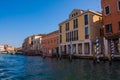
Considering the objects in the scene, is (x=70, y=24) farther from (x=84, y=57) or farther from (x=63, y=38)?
(x=84, y=57)

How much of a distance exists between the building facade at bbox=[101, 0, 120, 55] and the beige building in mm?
5213

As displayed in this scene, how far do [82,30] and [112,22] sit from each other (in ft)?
29.8

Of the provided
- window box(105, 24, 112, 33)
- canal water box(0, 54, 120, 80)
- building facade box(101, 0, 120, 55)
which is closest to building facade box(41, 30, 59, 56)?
window box(105, 24, 112, 33)

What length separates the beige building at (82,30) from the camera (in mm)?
32406

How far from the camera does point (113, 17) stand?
2584cm

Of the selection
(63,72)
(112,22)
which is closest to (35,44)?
(112,22)

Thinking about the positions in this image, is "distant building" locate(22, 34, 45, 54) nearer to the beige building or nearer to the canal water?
the beige building

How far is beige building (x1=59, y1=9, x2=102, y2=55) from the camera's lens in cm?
3241

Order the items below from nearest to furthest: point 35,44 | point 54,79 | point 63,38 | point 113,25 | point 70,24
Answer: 1. point 54,79
2. point 113,25
3. point 70,24
4. point 63,38
5. point 35,44

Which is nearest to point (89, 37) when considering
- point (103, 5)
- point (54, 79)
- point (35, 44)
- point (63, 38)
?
point (103, 5)

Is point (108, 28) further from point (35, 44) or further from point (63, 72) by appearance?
point (35, 44)

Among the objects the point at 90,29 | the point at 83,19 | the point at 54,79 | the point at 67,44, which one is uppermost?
the point at 83,19

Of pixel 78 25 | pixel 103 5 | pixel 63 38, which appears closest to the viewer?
pixel 103 5

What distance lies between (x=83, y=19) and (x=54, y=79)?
25489mm
